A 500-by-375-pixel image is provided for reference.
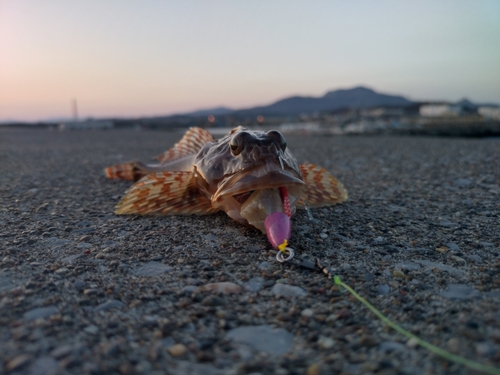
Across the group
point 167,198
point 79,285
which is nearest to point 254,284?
point 79,285

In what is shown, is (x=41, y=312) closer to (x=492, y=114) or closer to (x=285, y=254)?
(x=285, y=254)

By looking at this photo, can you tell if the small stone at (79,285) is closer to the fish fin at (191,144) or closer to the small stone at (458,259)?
the small stone at (458,259)

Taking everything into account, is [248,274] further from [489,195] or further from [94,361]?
[489,195]

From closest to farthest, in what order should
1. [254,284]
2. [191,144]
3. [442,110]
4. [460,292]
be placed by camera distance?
[460,292]
[254,284]
[191,144]
[442,110]

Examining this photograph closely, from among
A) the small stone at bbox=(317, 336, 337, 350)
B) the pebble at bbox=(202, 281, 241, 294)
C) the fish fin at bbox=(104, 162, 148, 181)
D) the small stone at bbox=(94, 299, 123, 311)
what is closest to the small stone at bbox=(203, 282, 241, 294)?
the pebble at bbox=(202, 281, 241, 294)

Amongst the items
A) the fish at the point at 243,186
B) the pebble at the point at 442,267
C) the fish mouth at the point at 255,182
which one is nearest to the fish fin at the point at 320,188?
the fish at the point at 243,186

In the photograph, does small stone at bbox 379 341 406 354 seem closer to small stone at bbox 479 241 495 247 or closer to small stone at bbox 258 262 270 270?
small stone at bbox 258 262 270 270

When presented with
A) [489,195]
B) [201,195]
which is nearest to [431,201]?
[489,195]
